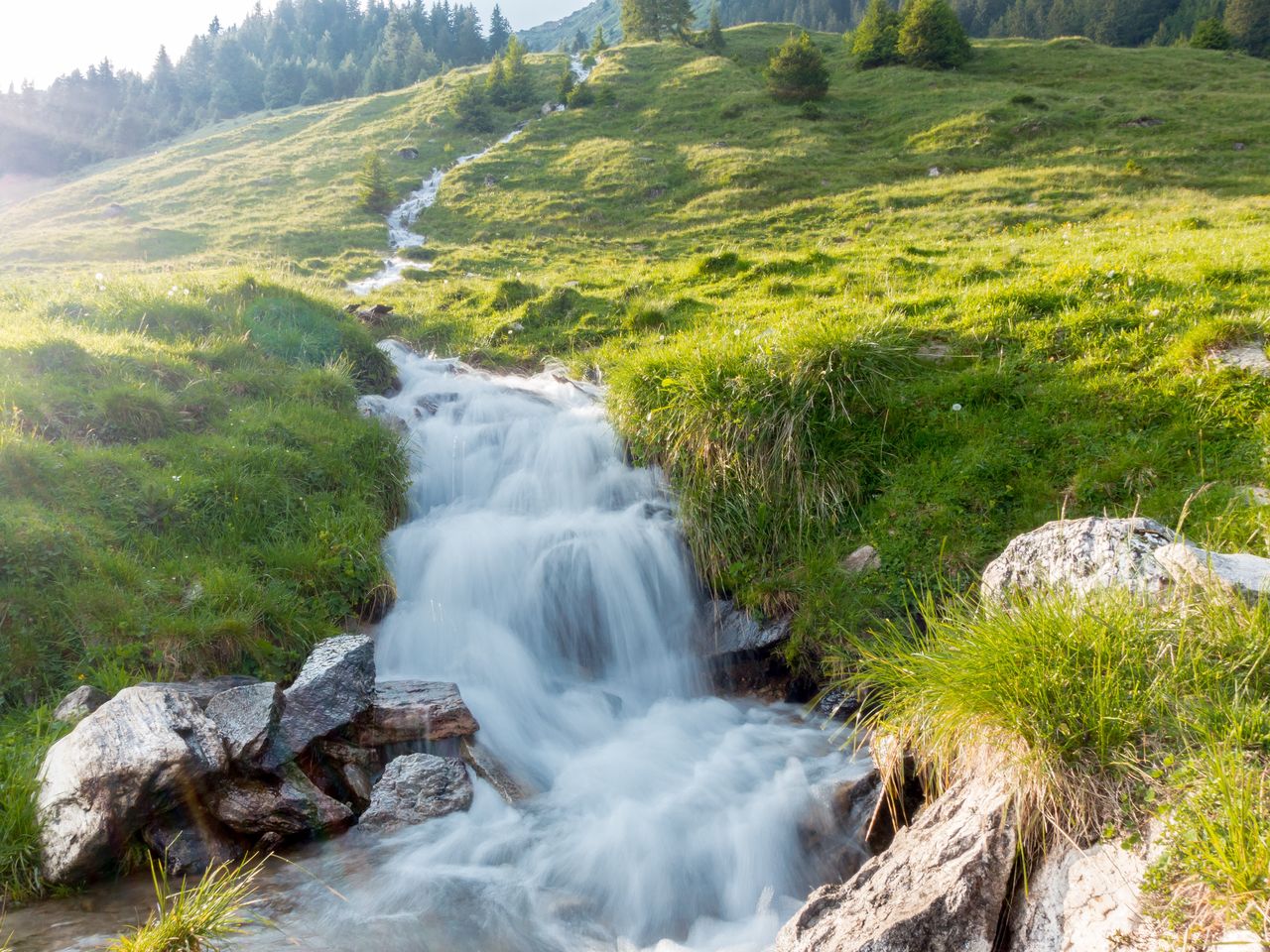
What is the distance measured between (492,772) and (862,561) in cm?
388

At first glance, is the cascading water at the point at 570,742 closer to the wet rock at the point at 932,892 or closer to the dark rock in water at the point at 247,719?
the dark rock in water at the point at 247,719

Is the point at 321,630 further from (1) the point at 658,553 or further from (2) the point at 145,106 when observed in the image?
(2) the point at 145,106

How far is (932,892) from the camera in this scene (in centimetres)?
321

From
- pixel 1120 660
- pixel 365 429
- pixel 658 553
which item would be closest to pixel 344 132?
pixel 365 429

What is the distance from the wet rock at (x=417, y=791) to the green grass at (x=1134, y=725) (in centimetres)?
344

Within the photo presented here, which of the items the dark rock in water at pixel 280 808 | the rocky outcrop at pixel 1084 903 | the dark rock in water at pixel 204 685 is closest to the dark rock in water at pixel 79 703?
the dark rock in water at pixel 204 685

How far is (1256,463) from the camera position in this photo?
6.25 m

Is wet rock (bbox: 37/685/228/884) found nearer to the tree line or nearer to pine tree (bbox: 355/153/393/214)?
pine tree (bbox: 355/153/393/214)

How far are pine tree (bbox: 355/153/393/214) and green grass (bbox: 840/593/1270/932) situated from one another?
118ft

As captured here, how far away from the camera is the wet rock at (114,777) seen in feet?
13.7

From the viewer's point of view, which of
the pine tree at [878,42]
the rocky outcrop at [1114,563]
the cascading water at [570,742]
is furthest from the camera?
the pine tree at [878,42]

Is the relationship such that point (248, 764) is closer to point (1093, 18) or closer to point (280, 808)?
point (280, 808)

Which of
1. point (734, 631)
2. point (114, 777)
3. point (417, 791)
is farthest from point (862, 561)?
point (114, 777)

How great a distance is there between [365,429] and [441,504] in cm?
138
